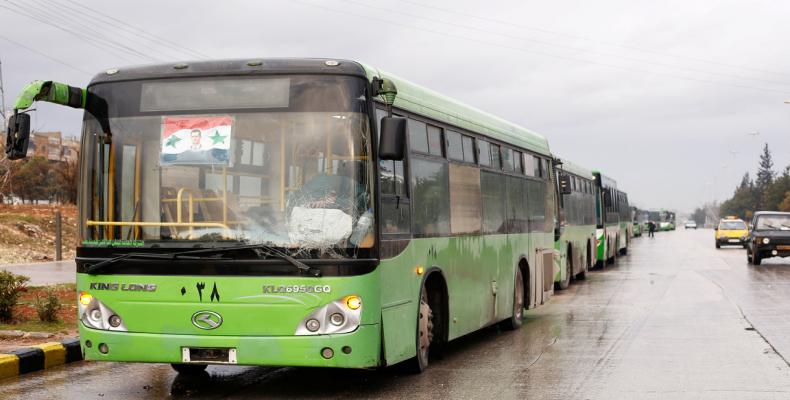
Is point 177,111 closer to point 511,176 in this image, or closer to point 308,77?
point 308,77

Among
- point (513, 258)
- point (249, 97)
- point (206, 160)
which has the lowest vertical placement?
point (513, 258)

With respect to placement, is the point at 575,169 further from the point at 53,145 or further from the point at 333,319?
the point at 53,145

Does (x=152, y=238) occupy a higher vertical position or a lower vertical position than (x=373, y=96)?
lower

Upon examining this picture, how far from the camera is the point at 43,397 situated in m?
8.84

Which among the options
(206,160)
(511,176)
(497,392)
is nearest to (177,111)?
(206,160)

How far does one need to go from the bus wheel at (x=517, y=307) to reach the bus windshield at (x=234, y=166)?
20.7 ft

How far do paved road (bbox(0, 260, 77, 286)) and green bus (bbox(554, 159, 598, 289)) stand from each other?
10748 millimetres

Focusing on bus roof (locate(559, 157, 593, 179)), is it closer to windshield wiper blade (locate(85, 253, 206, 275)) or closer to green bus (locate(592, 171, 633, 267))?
green bus (locate(592, 171, 633, 267))

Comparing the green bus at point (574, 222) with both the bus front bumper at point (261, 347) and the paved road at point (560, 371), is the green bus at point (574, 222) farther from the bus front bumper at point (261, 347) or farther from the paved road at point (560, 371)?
the bus front bumper at point (261, 347)

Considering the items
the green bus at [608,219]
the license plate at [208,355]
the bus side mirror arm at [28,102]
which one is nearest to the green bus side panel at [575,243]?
the green bus at [608,219]

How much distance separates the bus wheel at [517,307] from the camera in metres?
14.4

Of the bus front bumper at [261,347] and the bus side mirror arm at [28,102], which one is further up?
the bus side mirror arm at [28,102]

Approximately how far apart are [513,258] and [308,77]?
6.33 m

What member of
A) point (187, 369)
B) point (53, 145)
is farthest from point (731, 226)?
point (53, 145)
